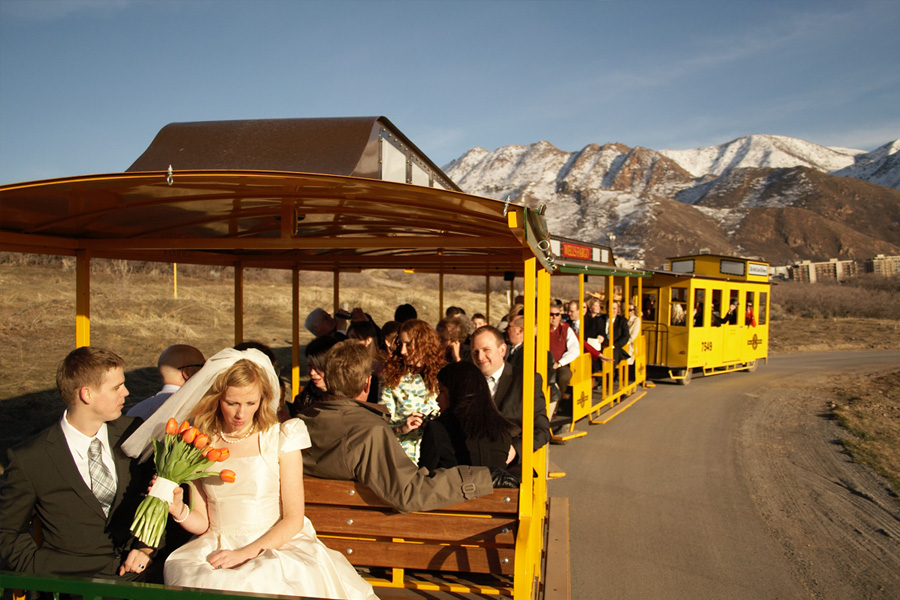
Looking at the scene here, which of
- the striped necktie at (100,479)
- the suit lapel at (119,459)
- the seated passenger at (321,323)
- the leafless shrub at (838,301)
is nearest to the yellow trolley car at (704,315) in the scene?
the seated passenger at (321,323)

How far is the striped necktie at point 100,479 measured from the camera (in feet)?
9.30

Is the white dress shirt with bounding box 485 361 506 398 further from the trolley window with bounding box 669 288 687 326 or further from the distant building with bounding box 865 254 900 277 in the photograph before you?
the distant building with bounding box 865 254 900 277

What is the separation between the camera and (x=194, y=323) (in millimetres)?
19531

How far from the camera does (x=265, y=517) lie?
2.83 m

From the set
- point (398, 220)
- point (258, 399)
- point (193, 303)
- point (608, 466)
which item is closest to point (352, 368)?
point (258, 399)

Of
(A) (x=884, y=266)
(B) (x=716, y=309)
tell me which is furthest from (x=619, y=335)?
(A) (x=884, y=266)

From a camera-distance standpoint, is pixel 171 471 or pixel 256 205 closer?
pixel 171 471

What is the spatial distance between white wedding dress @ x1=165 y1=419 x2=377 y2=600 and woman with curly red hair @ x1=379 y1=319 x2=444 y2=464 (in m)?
1.10

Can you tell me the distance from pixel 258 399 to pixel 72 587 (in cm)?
109

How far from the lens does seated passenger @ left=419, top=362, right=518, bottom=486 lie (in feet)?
11.7

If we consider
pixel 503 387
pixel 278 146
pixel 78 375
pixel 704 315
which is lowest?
pixel 503 387

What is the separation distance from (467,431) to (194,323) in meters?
18.0

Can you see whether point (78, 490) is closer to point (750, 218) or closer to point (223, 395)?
point (223, 395)

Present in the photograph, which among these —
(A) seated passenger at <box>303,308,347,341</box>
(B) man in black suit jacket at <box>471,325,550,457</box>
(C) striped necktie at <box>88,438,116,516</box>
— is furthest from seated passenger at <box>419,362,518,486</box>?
(A) seated passenger at <box>303,308,347,341</box>
